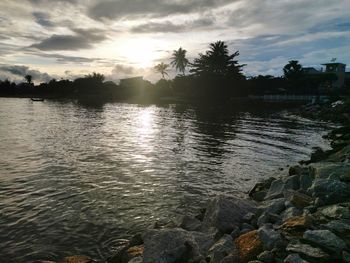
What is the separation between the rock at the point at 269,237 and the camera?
7.13 metres

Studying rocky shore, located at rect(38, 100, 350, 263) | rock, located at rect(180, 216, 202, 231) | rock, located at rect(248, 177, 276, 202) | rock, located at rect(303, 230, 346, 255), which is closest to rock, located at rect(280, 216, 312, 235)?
rocky shore, located at rect(38, 100, 350, 263)

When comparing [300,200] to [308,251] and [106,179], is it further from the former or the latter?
[106,179]

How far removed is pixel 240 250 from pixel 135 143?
21.5 metres

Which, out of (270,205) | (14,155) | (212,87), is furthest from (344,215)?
Answer: (212,87)

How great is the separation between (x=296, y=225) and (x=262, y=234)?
0.88 metres

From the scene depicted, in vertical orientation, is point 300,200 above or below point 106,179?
above

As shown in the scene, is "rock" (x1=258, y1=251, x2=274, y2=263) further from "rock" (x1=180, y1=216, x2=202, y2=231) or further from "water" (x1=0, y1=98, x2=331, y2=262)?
"water" (x1=0, y1=98, x2=331, y2=262)

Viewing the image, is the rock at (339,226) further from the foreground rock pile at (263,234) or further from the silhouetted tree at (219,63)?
the silhouetted tree at (219,63)

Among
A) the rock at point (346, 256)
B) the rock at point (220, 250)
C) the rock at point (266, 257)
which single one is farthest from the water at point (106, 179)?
the rock at point (346, 256)

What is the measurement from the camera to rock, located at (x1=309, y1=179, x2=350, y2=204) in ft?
30.5

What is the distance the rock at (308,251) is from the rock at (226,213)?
102 inches

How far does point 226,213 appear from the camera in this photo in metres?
9.59

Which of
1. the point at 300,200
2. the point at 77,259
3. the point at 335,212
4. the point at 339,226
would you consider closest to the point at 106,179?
the point at 77,259

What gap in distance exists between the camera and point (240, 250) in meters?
7.55
